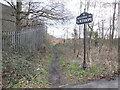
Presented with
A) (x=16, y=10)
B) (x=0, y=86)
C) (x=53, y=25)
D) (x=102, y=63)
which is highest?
(x=16, y=10)

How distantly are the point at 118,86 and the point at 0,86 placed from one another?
148 inches

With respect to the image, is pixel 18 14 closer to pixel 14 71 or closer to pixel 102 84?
pixel 14 71

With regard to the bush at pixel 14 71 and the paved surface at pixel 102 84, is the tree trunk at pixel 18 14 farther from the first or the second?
the paved surface at pixel 102 84

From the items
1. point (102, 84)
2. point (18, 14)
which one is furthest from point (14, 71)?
point (18, 14)

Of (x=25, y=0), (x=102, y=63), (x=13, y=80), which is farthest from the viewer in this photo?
(x=25, y=0)

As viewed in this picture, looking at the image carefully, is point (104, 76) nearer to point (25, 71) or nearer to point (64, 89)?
point (64, 89)

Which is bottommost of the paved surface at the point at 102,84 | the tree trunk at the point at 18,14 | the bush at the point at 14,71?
the paved surface at the point at 102,84

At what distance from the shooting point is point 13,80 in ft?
16.0

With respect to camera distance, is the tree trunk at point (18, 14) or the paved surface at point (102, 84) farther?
the tree trunk at point (18, 14)

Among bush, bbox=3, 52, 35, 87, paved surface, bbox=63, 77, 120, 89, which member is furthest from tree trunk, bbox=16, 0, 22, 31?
paved surface, bbox=63, 77, 120, 89

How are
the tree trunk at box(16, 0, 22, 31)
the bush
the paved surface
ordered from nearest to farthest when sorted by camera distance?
the paved surface
the bush
the tree trunk at box(16, 0, 22, 31)

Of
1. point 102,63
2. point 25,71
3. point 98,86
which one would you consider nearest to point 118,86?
point 98,86

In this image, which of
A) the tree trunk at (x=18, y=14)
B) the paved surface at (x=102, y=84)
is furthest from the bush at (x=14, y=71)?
the tree trunk at (x=18, y=14)

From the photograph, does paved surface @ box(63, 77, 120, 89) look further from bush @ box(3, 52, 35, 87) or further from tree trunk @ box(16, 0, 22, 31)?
tree trunk @ box(16, 0, 22, 31)
